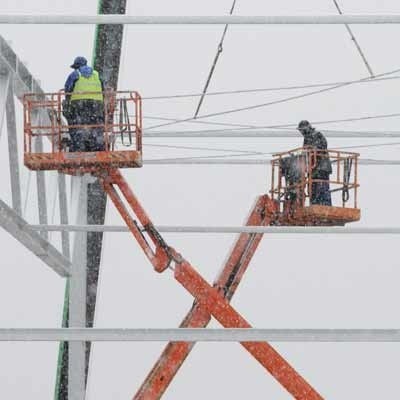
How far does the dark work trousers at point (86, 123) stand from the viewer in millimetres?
16469

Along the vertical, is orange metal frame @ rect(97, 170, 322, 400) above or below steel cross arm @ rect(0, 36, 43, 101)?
below

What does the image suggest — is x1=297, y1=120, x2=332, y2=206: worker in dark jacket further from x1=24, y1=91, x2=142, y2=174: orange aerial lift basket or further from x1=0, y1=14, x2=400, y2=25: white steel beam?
x1=0, y1=14, x2=400, y2=25: white steel beam

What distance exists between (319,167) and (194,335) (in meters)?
7.32

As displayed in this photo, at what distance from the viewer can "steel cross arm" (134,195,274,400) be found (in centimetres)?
1839

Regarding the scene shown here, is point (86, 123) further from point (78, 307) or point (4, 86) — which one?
point (78, 307)

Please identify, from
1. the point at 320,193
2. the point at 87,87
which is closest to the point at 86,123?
the point at 87,87

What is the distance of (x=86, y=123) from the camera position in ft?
55.2

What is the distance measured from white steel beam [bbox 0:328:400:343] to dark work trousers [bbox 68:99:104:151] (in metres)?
4.82

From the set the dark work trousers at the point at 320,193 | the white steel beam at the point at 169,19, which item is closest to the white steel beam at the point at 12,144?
the white steel beam at the point at 169,19

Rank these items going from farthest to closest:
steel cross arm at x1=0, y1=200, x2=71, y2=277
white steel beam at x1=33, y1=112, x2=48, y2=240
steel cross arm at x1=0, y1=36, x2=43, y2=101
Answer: white steel beam at x1=33, y1=112, x2=48, y2=240, steel cross arm at x1=0, y1=200, x2=71, y2=277, steel cross arm at x1=0, y1=36, x2=43, y2=101

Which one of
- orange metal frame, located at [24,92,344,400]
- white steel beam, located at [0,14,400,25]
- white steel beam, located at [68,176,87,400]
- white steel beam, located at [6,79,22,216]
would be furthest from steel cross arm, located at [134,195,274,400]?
white steel beam, located at [0,14,400,25]

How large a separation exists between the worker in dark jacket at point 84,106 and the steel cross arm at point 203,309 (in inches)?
138

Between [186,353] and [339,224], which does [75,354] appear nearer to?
[186,353]

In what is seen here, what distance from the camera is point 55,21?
11617mm
